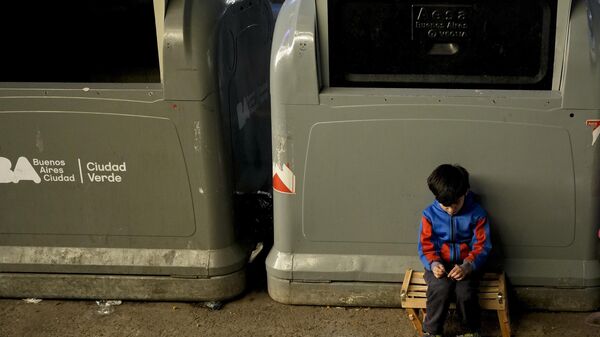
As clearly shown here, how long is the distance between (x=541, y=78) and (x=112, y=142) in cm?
191

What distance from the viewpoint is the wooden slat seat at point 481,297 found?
333 cm

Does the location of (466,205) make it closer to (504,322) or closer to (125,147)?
(504,322)

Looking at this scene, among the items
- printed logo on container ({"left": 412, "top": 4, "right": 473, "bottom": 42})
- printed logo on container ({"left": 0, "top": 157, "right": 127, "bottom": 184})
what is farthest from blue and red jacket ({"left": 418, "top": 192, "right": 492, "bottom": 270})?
printed logo on container ({"left": 0, "top": 157, "right": 127, "bottom": 184})

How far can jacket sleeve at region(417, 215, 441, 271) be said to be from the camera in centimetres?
336

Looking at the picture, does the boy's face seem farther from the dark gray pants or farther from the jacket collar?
the dark gray pants

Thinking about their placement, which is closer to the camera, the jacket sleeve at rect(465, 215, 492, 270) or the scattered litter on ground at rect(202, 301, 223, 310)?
the jacket sleeve at rect(465, 215, 492, 270)

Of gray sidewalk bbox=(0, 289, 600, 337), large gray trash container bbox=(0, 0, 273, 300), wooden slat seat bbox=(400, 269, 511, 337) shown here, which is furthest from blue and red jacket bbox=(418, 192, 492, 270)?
large gray trash container bbox=(0, 0, 273, 300)

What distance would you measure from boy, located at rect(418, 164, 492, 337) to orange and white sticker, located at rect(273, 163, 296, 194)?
1.97 feet

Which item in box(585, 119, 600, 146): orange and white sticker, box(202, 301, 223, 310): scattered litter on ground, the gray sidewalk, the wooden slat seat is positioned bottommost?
the gray sidewalk

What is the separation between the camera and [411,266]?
11.8 ft

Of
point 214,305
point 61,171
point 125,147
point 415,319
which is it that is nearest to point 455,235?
point 415,319

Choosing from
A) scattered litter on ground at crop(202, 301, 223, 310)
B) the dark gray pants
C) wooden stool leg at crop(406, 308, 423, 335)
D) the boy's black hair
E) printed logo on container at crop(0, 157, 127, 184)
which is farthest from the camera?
scattered litter on ground at crop(202, 301, 223, 310)

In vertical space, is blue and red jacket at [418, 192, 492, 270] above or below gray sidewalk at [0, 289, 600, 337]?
above

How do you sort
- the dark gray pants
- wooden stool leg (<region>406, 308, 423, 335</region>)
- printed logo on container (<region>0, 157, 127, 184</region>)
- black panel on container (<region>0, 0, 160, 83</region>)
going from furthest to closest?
black panel on container (<region>0, 0, 160, 83</region>), printed logo on container (<region>0, 157, 127, 184</region>), wooden stool leg (<region>406, 308, 423, 335</region>), the dark gray pants
